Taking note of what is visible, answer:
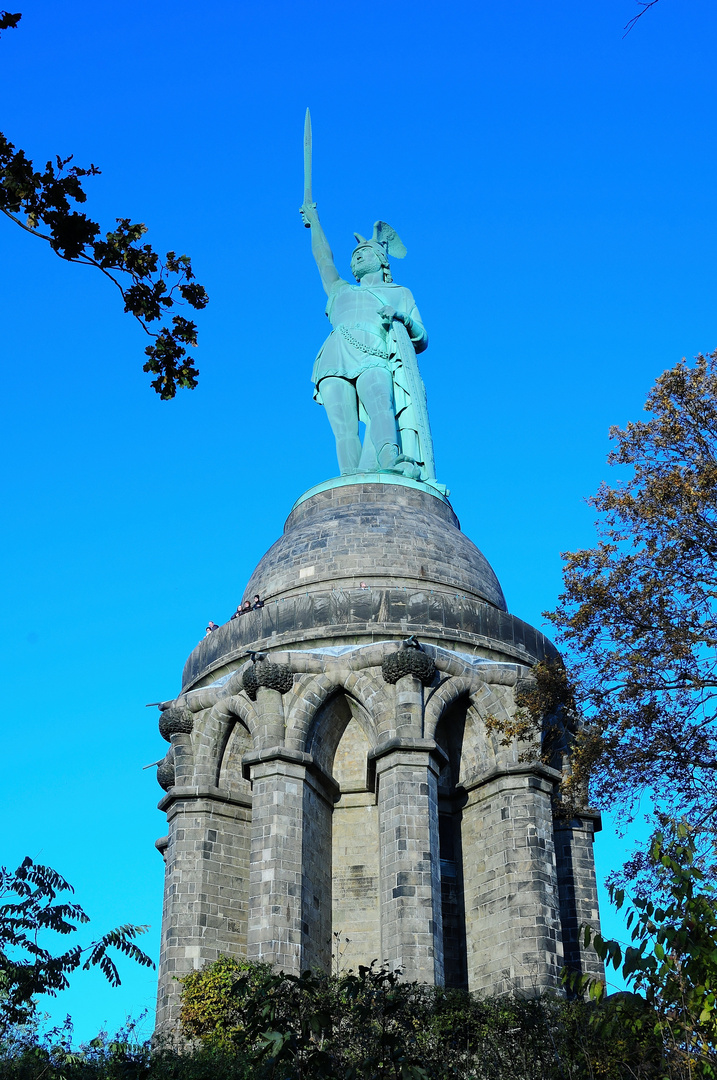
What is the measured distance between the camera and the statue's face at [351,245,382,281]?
35.2 meters

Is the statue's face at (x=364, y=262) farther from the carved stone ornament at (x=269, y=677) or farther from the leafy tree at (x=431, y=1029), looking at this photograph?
the leafy tree at (x=431, y=1029)

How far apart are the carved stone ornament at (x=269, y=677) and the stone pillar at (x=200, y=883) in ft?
7.67

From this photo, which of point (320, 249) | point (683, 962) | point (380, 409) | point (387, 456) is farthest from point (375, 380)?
point (683, 962)

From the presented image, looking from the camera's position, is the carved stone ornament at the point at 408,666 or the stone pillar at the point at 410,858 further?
the carved stone ornament at the point at 408,666

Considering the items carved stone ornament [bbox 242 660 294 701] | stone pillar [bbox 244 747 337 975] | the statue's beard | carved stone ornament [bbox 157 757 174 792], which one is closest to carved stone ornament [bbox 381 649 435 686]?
carved stone ornament [bbox 242 660 294 701]

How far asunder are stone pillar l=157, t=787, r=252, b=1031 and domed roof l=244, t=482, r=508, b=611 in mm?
4999

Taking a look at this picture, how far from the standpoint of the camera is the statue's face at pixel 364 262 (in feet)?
116

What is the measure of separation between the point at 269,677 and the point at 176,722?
260 centimetres

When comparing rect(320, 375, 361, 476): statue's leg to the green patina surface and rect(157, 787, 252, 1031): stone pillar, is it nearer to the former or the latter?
the green patina surface

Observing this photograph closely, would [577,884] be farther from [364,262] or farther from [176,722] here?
[364,262]

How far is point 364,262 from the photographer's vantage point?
35.3m

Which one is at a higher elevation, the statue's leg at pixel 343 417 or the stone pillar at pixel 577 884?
the statue's leg at pixel 343 417

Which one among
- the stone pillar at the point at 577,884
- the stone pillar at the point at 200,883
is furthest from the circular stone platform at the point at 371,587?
the stone pillar at the point at 577,884

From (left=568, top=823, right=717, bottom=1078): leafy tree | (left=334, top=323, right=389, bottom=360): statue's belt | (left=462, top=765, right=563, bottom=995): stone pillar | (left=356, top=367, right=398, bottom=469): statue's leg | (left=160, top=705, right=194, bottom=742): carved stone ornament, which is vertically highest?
(left=334, top=323, right=389, bottom=360): statue's belt
